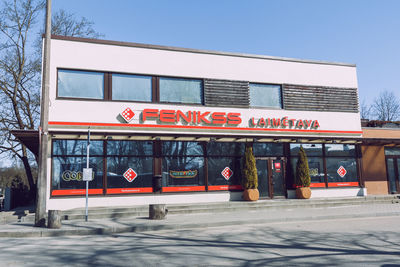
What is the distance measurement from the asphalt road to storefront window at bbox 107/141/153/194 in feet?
15.6

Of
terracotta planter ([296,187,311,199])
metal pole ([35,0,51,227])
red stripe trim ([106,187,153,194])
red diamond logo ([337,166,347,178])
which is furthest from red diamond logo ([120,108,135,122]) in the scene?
red diamond logo ([337,166,347,178])

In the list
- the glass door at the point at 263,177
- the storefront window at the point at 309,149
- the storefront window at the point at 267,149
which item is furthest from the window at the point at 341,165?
the glass door at the point at 263,177

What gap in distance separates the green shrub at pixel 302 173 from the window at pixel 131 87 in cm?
802

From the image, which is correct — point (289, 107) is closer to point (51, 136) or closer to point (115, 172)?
A: point (115, 172)

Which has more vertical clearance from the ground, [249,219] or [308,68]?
[308,68]

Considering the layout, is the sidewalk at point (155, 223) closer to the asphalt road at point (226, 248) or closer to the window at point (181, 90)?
the asphalt road at point (226, 248)

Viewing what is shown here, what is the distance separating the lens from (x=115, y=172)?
14938 mm

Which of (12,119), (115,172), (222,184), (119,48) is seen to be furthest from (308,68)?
(12,119)

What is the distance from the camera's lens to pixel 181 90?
16.6 m

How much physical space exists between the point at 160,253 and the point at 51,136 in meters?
8.88

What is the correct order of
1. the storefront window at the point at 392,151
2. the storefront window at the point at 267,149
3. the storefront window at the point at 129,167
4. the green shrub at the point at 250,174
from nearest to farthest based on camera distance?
the storefront window at the point at 129,167, the green shrub at the point at 250,174, the storefront window at the point at 267,149, the storefront window at the point at 392,151

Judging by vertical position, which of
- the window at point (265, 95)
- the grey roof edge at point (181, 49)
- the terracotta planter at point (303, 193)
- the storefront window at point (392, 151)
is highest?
the grey roof edge at point (181, 49)

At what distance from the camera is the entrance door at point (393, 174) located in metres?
20.3

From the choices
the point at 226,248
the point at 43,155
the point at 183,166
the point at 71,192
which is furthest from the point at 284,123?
the point at 43,155
